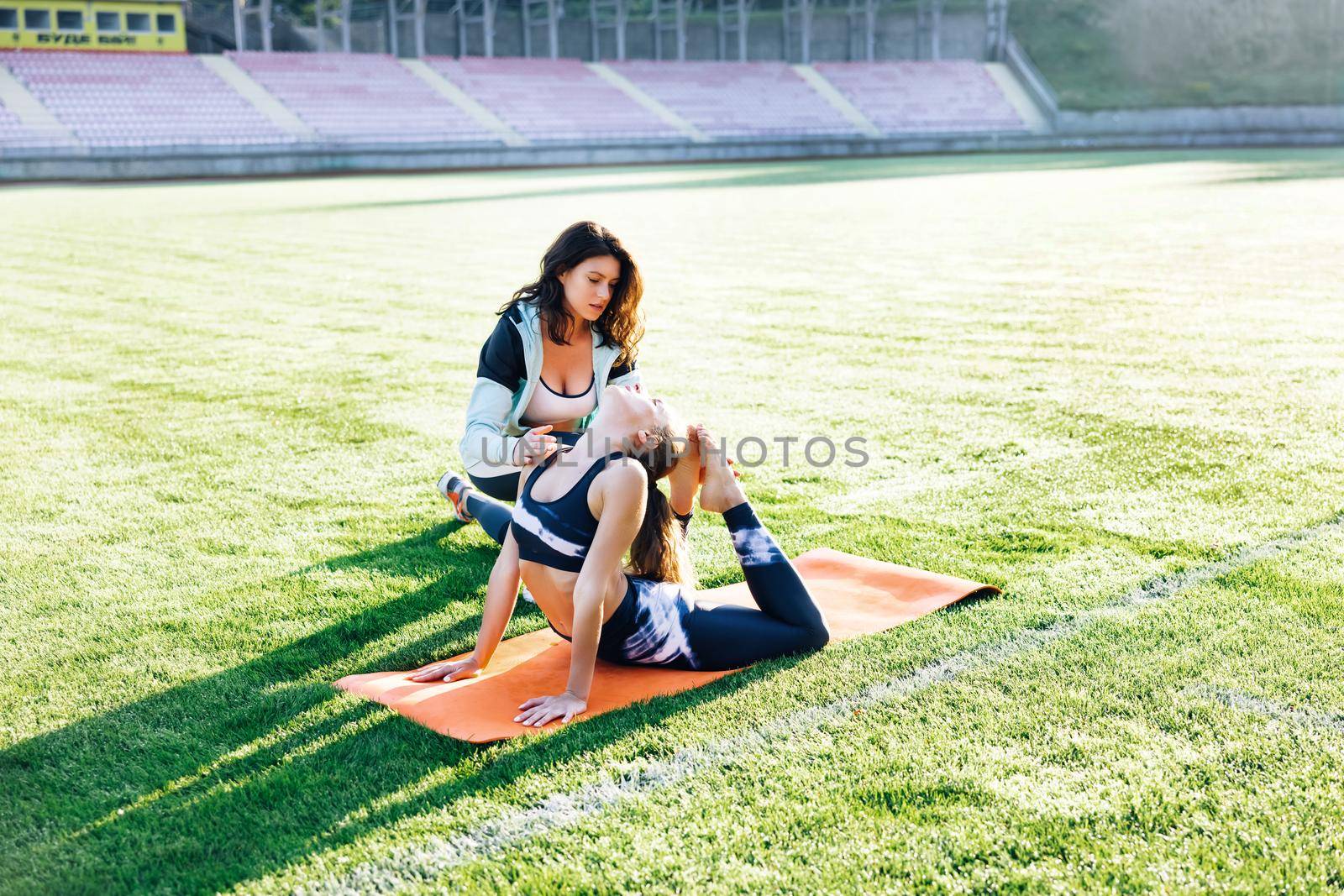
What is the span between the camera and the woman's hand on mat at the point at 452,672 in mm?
3568

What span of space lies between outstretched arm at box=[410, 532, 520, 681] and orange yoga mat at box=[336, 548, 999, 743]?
0.10 ft

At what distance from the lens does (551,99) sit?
1729 inches

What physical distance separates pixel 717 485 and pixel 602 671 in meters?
0.65

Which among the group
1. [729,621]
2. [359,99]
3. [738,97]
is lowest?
[729,621]

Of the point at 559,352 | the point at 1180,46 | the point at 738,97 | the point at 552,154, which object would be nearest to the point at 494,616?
the point at 559,352

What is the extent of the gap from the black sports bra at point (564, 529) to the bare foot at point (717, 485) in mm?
366

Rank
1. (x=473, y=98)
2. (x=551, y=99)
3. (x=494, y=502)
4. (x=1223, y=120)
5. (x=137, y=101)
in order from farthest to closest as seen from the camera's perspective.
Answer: (x=1223, y=120) → (x=551, y=99) → (x=473, y=98) → (x=137, y=101) → (x=494, y=502)

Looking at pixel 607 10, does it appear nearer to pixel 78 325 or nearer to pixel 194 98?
pixel 194 98

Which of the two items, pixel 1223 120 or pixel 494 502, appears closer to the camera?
pixel 494 502

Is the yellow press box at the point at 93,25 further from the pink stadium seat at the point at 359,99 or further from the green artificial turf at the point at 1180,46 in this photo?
the green artificial turf at the point at 1180,46

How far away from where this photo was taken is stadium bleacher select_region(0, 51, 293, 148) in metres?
35.1

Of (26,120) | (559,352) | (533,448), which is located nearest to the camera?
(533,448)

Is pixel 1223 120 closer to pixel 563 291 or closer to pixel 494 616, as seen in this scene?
pixel 563 291

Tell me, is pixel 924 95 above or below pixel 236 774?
above
